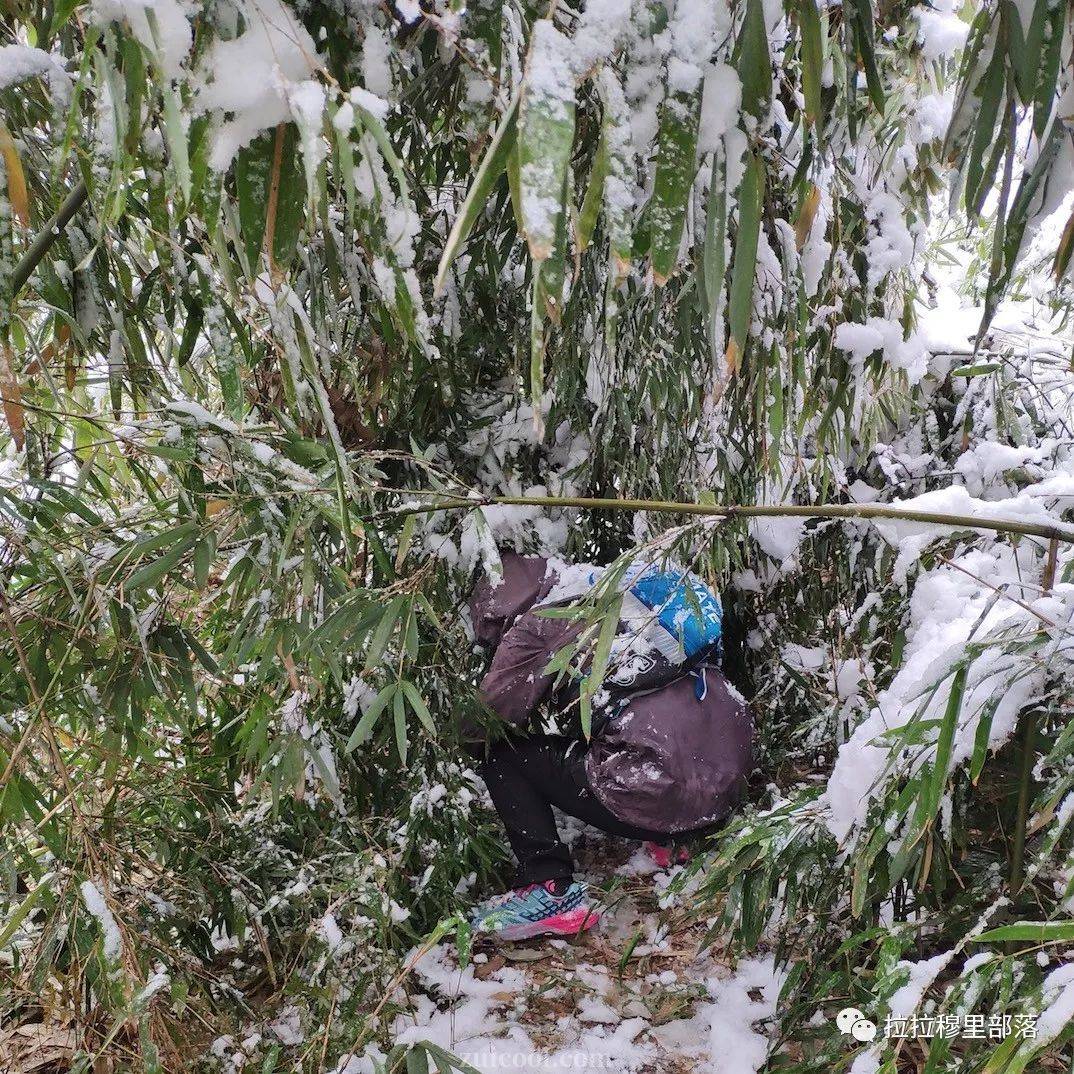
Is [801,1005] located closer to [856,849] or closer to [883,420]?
[856,849]

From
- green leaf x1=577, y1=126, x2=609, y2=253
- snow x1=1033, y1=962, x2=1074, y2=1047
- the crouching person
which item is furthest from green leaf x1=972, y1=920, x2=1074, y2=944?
the crouching person

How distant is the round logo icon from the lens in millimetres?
975

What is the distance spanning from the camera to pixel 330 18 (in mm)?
715

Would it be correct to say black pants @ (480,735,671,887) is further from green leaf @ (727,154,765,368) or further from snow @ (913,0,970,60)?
snow @ (913,0,970,60)

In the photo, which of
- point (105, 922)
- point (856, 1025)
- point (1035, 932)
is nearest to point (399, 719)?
point (105, 922)

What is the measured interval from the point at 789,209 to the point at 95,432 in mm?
1302

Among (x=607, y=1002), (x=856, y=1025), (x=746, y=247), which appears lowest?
(x=607, y=1002)

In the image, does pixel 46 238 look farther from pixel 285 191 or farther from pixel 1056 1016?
pixel 1056 1016

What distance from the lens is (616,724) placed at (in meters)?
1.64

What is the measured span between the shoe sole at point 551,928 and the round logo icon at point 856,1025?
686 mm

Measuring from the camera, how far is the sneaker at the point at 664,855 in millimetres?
1874

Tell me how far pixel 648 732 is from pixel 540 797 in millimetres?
Answer: 389

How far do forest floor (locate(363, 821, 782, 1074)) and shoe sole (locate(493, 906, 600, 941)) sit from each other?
2cm

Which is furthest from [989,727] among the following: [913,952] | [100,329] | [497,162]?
[100,329]
